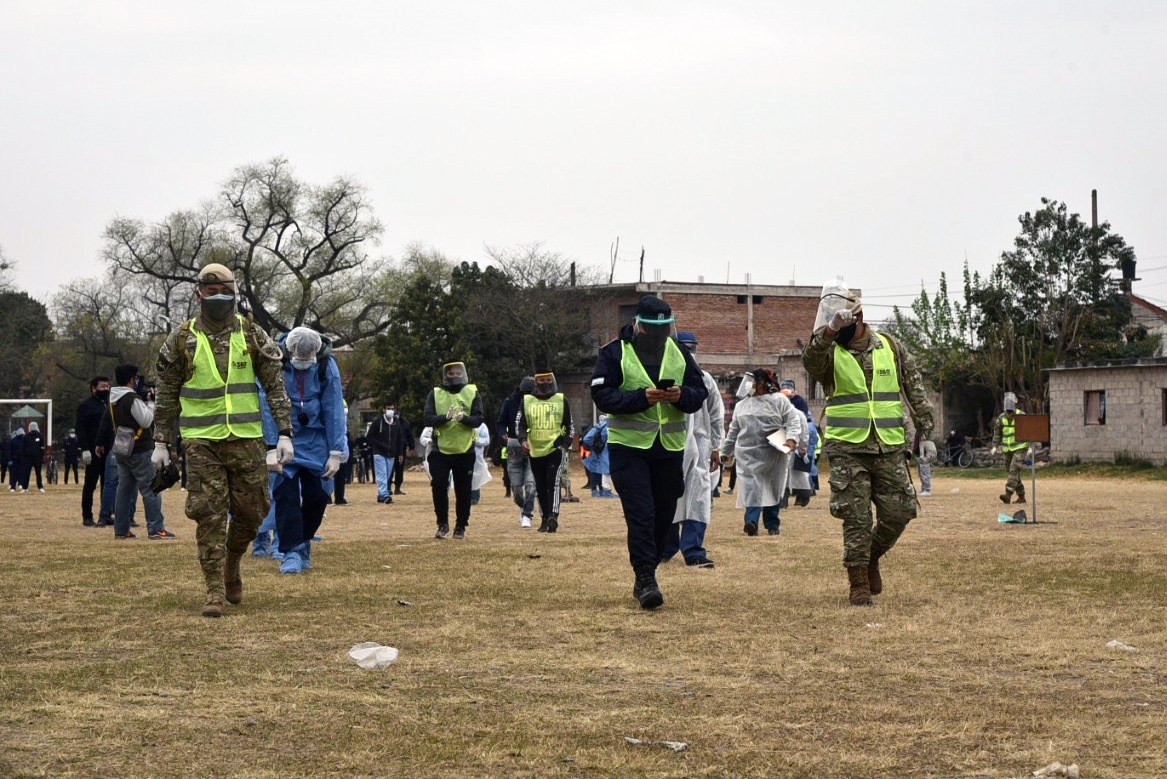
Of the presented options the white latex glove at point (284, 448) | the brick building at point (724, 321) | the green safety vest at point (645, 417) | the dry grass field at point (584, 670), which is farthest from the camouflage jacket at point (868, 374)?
the brick building at point (724, 321)

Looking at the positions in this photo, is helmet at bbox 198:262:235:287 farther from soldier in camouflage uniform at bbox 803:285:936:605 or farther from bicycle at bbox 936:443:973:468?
bicycle at bbox 936:443:973:468

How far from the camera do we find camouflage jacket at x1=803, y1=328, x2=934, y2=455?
9.80 m

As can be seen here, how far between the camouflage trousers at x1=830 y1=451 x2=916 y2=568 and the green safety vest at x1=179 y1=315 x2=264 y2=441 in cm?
373

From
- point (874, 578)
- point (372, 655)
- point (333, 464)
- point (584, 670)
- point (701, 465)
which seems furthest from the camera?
point (701, 465)

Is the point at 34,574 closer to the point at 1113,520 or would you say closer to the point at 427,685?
the point at 427,685

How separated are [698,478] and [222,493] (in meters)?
4.37

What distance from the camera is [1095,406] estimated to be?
5119 centimetres

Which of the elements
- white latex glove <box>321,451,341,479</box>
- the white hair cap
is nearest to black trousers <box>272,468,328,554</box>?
white latex glove <box>321,451,341,479</box>

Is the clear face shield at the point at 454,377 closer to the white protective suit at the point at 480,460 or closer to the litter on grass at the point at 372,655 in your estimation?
the white protective suit at the point at 480,460

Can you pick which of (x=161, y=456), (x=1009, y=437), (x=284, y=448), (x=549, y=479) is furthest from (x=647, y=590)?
Answer: (x=1009, y=437)

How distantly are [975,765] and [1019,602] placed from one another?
199 inches

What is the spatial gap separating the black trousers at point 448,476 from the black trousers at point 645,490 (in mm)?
6991

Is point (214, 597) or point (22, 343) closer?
point (214, 597)

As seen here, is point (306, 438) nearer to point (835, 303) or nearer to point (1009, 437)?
point (835, 303)
